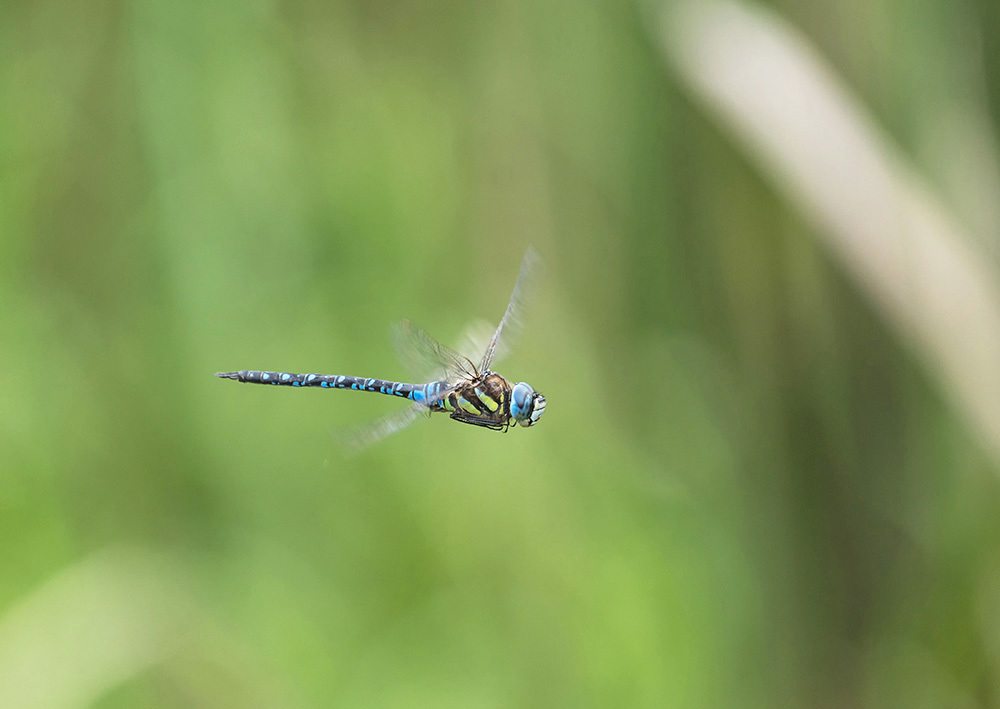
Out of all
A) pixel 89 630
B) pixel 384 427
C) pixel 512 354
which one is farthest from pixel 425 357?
pixel 89 630

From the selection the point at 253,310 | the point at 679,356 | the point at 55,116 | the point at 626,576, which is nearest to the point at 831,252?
the point at 679,356

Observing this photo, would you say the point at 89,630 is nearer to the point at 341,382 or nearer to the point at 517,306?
the point at 341,382

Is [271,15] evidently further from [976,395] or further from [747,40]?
[976,395]

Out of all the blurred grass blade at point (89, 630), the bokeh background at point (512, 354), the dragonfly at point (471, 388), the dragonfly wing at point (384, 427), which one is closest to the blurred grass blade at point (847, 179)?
the bokeh background at point (512, 354)

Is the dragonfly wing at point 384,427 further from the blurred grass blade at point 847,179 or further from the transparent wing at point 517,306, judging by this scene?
the blurred grass blade at point 847,179

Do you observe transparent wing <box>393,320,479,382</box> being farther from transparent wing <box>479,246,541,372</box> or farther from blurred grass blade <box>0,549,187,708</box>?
blurred grass blade <box>0,549,187,708</box>
